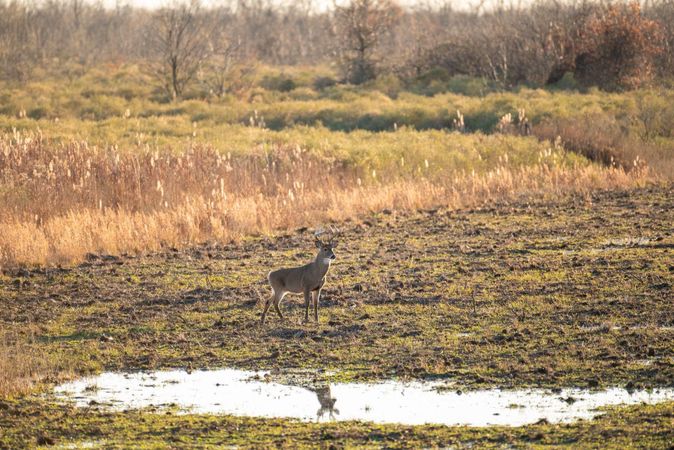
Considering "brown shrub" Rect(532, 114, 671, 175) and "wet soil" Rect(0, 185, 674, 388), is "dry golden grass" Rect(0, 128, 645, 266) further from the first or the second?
"brown shrub" Rect(532, 114, 671, 175)

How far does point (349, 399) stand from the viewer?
8.91m

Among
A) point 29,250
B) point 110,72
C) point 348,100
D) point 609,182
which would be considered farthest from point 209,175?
point 110,72

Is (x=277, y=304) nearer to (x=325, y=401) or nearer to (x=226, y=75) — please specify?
(x=325, y=401)

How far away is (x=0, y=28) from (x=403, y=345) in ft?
193

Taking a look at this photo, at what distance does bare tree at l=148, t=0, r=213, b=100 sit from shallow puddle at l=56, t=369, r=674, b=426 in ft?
124

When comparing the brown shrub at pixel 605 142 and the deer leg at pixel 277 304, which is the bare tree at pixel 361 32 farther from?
the deer leg at pixel 277 304

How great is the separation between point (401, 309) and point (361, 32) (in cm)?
4449

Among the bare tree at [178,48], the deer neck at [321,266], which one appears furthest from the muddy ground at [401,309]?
the bare tree at [178,48]

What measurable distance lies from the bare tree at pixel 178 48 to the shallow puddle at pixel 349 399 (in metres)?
37.7

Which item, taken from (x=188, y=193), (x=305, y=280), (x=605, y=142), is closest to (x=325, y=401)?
(x=305, y=280)

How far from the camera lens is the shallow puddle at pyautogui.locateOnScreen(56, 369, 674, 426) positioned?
830 cm

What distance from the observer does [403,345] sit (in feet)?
35.0

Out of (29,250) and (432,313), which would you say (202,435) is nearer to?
(432,313)

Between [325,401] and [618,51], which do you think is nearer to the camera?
[325,401]
